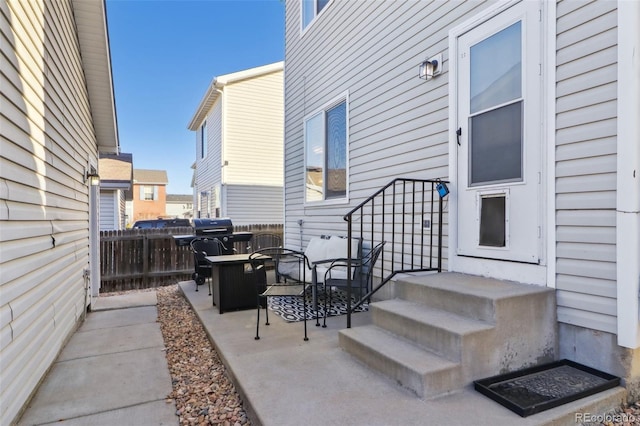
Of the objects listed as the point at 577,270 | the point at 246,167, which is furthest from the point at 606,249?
the point at 246,167

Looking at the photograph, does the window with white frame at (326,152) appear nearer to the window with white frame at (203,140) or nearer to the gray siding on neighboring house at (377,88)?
the gray siding on neighboring house at (377,88)

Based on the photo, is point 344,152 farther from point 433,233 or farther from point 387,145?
point 433,233

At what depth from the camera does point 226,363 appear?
114 inches

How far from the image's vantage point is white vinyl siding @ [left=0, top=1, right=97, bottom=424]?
2.21 m

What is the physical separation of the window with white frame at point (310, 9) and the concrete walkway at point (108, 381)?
5.38 m

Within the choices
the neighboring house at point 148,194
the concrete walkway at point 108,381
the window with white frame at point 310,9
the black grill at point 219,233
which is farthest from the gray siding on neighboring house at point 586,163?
the neighboring house at point 148,194

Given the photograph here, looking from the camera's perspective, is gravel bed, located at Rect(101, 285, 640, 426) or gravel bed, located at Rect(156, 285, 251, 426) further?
gravel bed, located at Rect(156, 285, 251, 426)

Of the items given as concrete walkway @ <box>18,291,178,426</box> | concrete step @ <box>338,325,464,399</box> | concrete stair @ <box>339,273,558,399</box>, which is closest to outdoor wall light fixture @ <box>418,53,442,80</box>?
concrete stair @ <box>339,273,558,399</box>

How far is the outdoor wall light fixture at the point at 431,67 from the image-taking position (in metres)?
3.63

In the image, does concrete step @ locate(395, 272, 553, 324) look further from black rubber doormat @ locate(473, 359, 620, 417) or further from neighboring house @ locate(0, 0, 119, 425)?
neighboring house @ locate(0, 0, 119, 425)

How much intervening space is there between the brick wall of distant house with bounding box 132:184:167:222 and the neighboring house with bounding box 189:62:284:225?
1944cm

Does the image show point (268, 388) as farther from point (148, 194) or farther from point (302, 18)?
point (148, 194)

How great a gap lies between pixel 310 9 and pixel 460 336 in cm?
610

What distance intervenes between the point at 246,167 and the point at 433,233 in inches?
364
